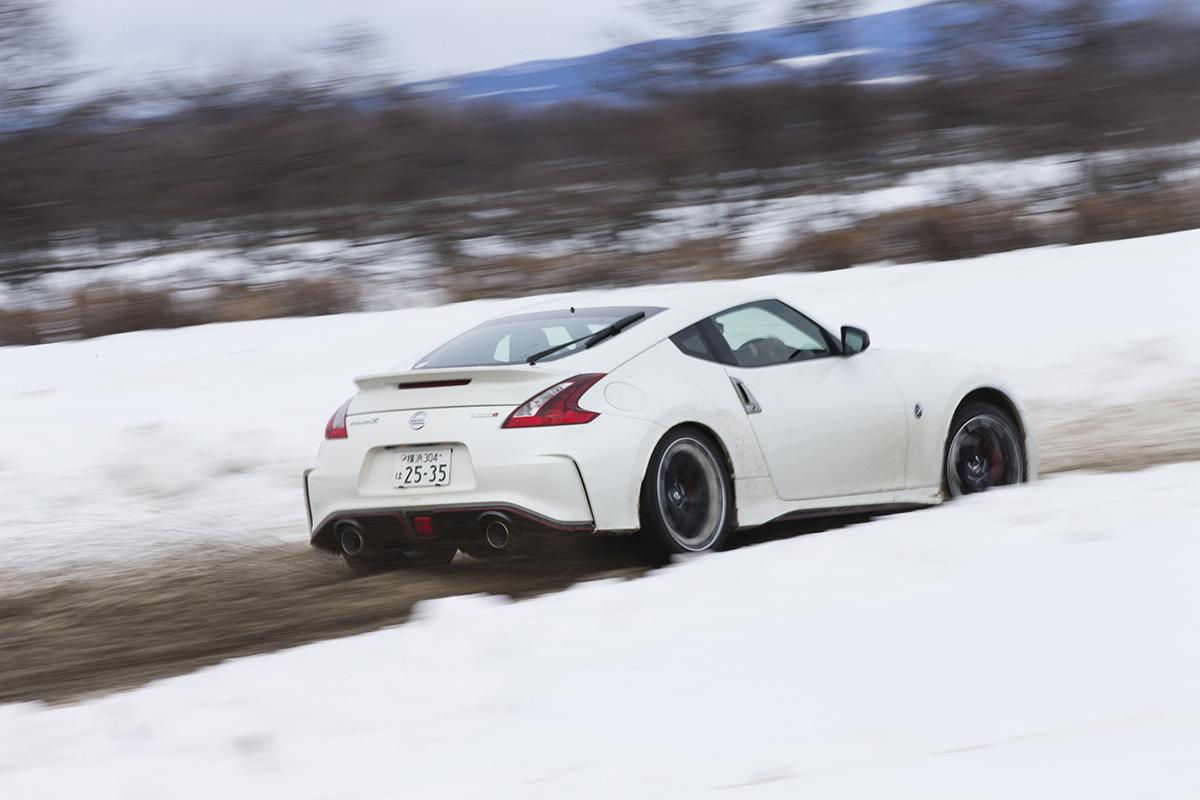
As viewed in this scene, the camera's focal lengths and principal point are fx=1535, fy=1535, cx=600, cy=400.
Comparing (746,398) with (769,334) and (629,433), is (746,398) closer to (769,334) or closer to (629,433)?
(769,334)

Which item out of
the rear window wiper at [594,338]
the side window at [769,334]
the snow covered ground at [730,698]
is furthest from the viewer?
the side window at [769,334]

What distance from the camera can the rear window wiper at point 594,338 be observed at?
6781 millimetres

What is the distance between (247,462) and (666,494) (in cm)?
517

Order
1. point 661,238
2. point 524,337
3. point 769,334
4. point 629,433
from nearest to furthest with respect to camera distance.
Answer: point 629,433 → point 524,337 → point 769,334 → point 661,238

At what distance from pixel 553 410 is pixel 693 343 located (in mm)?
926

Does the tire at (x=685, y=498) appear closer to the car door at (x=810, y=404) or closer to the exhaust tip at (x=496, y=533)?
the car door at (x=810, y=404)

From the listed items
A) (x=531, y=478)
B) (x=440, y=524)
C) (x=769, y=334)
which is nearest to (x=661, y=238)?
(x=769, y=334)

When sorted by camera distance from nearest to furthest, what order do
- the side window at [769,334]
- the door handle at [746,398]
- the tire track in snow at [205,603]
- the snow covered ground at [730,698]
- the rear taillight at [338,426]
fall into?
1. the snow covered ground at [730,698]
2. the tire track in snow at [205,603]
3. the rear taillight at [338,426]
4. the door handle at [746,398]
5. the side window at [769,334]

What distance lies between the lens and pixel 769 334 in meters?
7.51

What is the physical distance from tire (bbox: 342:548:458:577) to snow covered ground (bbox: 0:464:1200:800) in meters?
1.74

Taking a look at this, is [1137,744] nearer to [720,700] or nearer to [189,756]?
[720,700]

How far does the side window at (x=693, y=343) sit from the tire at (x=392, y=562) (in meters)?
A: 1.47

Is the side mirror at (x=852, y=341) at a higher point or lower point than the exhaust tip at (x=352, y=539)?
higher

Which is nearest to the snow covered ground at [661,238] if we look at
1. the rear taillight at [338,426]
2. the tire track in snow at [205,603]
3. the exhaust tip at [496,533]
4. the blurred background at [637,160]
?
the blurred background at [637,160]
